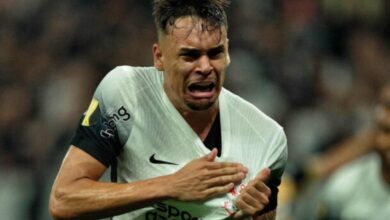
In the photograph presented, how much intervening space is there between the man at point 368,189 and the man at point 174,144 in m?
1.40

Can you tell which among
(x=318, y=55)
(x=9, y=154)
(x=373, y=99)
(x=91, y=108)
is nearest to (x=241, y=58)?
(x=318, y=55)

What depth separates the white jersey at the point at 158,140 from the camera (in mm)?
4602

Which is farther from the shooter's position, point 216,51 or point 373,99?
point 373,99

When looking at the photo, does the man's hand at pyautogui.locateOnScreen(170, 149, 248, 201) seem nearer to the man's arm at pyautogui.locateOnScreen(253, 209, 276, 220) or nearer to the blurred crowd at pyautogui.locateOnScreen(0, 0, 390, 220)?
the man's arm at pyautogui.locateOnScreen(253, 209, 276, 220)

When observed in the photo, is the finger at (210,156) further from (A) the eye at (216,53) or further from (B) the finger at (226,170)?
(A) the eye at (216,53)

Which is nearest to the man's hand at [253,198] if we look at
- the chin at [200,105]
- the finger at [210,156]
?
the finger at [210,156]

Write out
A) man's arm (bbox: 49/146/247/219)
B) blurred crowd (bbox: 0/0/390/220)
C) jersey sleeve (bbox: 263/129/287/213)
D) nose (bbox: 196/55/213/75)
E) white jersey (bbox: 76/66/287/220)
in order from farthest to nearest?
blurred crowd (bbox: 0/0/390/220) → jersey sleeve (bbox: 263/129/287/213) → white jersey (bbox: 76/66/287/220) → nose (bbox: 196/55/213/75) → man's arm (bbox: 49/146/247/219)

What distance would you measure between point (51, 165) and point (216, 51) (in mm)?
5540

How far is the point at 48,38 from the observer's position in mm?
12406

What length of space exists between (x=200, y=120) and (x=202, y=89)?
0.26 m

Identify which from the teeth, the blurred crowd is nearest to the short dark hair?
the teeth

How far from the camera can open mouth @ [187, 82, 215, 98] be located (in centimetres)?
456

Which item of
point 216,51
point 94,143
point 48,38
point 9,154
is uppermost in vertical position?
point 216,51

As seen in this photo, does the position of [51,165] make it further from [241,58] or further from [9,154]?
[241,58]
